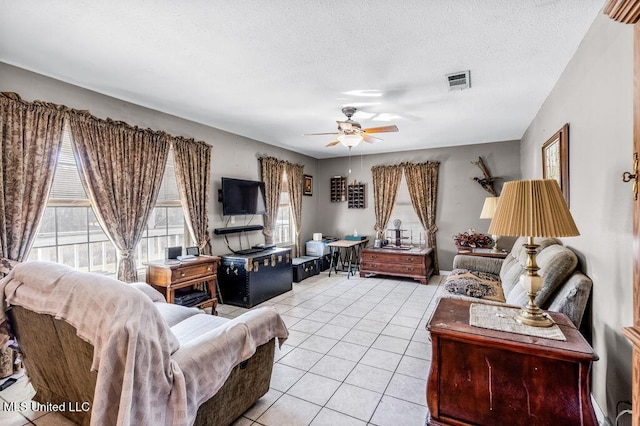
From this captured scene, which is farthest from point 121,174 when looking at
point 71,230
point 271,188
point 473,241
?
point 473,241

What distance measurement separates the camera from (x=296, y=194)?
6336 millimetres

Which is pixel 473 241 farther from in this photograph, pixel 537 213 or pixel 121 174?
pixel 121 174

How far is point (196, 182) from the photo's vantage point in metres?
4.11

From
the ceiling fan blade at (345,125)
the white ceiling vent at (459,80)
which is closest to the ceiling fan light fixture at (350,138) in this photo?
the ceiling fan blade at (345,125)

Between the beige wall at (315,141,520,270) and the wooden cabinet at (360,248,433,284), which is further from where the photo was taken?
the beige wall at (315,141,520,270)

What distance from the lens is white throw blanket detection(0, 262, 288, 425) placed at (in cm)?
126

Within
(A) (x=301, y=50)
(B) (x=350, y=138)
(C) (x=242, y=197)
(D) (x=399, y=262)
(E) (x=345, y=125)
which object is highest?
(A) (x=301, y=50)

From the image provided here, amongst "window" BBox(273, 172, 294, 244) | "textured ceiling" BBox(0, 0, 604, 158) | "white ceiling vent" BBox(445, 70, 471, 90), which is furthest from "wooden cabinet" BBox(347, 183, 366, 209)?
"white ceiling vent" BBox(445, 70, 471, 90)

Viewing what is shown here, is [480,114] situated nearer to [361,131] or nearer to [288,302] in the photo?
[361,131]

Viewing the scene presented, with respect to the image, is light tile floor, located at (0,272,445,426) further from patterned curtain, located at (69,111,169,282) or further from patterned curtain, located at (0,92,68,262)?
patterned curtain, located at (69,111,169,282)

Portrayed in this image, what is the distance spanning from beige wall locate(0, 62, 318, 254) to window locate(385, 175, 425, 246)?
6.40 feet

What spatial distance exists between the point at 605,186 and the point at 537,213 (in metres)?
0.61

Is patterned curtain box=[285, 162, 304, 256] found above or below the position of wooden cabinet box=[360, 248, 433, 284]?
above

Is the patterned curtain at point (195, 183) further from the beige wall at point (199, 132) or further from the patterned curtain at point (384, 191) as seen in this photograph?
the patterned curtain at point (384, 191)
